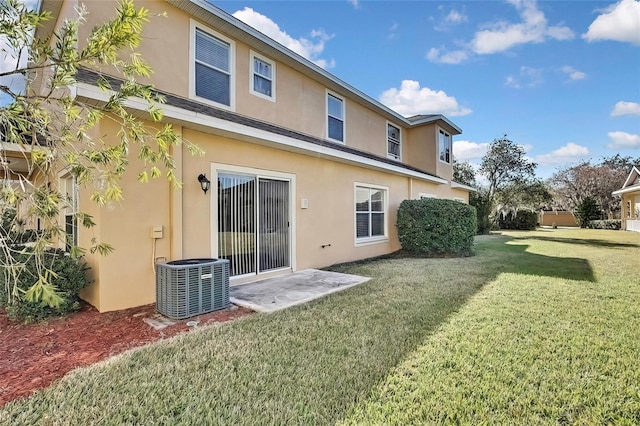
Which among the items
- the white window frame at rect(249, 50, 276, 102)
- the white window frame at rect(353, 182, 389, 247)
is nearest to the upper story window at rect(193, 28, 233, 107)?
the white window frame at rect(249, 50, 276, 102)

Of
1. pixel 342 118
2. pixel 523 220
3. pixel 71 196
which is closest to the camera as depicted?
pixel 71 196

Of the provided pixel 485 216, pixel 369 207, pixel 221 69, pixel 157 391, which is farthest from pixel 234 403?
pixel 485 216

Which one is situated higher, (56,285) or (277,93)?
(277,93)

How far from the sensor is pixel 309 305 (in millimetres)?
5297

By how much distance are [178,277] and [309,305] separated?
2.16 meters

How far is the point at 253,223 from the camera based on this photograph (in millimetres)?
7078

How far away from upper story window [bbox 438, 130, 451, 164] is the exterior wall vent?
1352cm

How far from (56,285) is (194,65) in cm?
527

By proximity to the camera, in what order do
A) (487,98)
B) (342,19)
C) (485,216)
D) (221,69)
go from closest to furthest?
1. (221,69)
2. (342,19)
3. (487,98)
4. (485,216)

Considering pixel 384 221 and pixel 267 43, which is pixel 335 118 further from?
pixel 384 221

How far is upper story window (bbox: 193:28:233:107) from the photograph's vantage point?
7223 mm

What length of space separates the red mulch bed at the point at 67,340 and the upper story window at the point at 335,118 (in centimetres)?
769

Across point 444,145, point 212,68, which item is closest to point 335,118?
point 212,68

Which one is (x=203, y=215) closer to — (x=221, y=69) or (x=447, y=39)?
(x=221, y=69)
